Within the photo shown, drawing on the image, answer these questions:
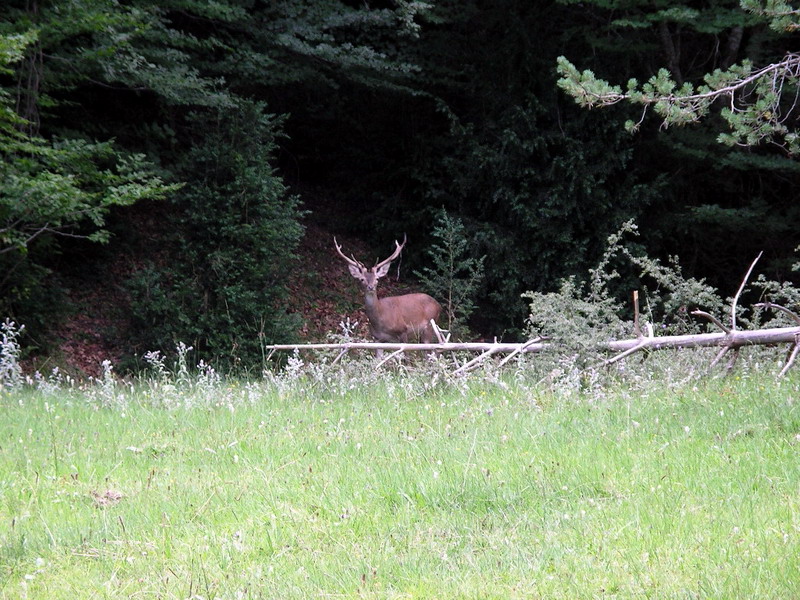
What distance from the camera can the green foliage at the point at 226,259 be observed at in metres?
13.5

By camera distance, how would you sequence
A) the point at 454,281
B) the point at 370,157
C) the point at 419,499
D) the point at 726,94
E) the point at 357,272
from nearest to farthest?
the point at 419,499 → the point at 726,94 → the point at 357,272 → the point at 454,281 → the point at 370,157

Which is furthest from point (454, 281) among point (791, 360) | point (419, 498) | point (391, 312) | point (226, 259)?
point (419, 498)

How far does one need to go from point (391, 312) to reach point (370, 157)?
7110mm

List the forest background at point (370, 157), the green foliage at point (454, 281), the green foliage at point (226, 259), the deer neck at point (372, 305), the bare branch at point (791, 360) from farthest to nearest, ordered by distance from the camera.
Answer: the green foliage at point (454, 281), the deer neck at point (372, 305), the green foliage at point (226, 259), the forest background at point (370, 157), the bare branch at point (791, 360)

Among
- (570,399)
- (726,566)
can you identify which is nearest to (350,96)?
(570,399)

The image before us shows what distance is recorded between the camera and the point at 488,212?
57.5ft

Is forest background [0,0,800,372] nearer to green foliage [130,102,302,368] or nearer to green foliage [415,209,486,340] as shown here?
green foliage [130,102,302,368]

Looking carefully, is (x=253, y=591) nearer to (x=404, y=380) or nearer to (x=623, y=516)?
(x=623, y=516)

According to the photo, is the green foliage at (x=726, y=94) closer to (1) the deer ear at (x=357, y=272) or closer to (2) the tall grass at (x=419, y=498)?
(2) the tall grass at (x=419, y=498)

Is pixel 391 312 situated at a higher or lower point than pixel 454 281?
lower

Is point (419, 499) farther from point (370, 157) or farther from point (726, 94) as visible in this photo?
point (370, 157)

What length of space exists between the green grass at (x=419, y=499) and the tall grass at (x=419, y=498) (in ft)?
0.04

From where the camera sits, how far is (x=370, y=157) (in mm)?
20141

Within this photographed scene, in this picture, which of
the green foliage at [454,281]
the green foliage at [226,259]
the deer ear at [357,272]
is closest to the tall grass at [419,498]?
the green foliage at [226,259]
